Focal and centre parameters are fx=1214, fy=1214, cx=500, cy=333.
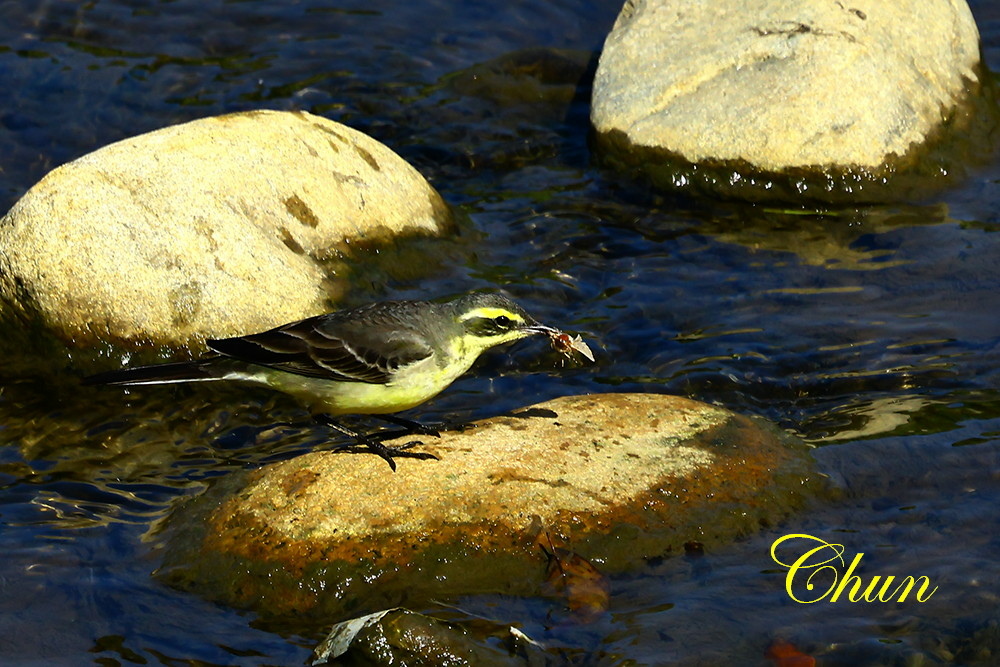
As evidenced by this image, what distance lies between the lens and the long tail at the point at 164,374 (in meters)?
7.92

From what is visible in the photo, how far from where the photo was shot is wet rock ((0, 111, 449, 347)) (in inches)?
370

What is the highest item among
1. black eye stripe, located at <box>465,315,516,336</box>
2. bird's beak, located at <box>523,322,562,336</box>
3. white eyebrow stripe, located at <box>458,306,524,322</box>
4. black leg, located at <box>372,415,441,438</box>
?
white eyebrow stripe, located at <box>458,306,524,322</box>

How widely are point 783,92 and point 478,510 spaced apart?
6.57 m

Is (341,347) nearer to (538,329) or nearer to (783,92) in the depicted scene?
(538,329)

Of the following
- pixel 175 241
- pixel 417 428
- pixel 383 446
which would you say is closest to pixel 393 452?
pixel 383 446

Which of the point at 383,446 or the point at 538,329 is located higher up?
the point at 538,329

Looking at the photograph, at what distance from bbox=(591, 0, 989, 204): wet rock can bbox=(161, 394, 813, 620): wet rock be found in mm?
4627

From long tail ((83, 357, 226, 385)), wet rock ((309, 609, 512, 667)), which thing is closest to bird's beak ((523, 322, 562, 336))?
long tail ((83, 357, 226, 385))

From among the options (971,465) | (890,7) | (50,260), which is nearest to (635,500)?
(971,465)

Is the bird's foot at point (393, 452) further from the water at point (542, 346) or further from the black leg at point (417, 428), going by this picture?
the water at point (542, 346)

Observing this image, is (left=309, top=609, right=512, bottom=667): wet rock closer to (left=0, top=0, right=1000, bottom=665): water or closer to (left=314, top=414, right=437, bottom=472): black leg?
(left=0, top=0, right=1000, bottom=665): water

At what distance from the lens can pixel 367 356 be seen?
7832 millimetres

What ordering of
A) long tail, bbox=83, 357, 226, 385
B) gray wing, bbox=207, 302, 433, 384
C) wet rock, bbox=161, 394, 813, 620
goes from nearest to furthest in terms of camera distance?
wet rock, bbox=161, 394, 813, 620, gray wing, bbox=207, 302, 433, 384, long tail, bbox=83, 357, 226, 385

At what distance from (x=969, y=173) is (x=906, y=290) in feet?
8.10
